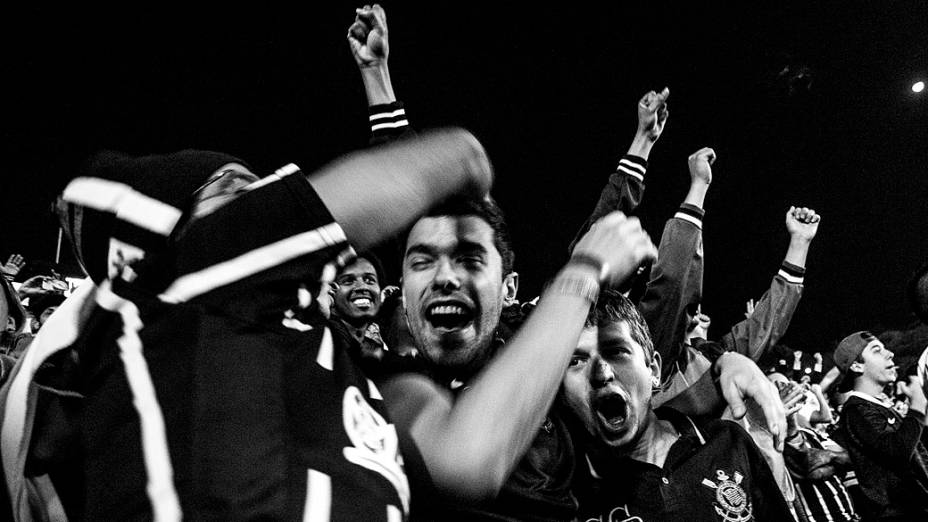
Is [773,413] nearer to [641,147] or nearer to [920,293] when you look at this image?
[641,147]

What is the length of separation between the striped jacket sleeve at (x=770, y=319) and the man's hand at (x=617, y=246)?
3.64m

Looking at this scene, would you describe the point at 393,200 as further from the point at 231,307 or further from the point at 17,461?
the point at 17,461

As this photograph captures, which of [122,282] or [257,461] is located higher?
[122,282]

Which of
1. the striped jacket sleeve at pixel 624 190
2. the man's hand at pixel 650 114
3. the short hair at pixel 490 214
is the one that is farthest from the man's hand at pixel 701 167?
the short hair at pixel 490 214

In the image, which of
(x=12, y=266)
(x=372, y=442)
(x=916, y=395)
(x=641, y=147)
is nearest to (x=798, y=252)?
(x=916, y=395)

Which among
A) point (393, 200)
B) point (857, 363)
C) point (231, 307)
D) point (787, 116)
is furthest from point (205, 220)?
point (787, 116)

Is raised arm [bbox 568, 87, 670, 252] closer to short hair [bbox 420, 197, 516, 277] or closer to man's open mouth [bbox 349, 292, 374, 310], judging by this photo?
short hair [bbox 420, 197, 516, 277]

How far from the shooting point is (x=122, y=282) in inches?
34.1

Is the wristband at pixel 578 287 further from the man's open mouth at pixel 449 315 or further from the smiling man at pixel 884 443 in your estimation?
the smiling man at pixel 884 443

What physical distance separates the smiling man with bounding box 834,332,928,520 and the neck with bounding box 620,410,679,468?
2.72 meters

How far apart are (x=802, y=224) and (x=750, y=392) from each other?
3198 millimetres

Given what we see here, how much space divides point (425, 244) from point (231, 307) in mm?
1184

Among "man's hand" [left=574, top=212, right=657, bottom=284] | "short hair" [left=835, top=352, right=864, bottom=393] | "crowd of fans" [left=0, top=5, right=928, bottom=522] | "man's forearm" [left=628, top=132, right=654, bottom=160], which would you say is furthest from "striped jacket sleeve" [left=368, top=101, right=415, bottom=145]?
"short hair" [left=835, top=352, right=864, bottom=393]

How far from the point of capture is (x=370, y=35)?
204 centimetres
